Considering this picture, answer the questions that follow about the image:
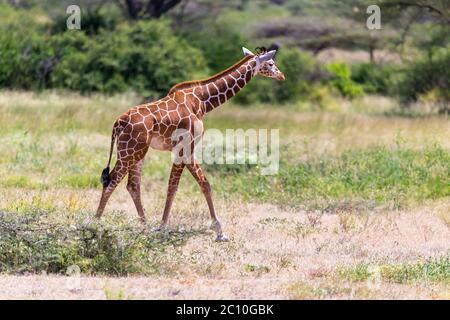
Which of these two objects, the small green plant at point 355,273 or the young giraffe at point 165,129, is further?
the young giraffe at point 165,129

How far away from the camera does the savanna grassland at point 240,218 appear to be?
339 inches

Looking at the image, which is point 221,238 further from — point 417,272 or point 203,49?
point 203,49

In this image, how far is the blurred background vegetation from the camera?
27.1 meters

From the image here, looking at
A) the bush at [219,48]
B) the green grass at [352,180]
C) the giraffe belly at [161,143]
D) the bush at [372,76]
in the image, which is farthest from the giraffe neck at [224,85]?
the bush at [372,76]

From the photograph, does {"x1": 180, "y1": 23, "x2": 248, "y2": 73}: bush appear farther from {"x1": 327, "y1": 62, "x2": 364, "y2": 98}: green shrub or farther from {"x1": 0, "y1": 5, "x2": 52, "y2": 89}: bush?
{"x1": 0, "y1": 5, "x2": 52, "y2": 89}: bush

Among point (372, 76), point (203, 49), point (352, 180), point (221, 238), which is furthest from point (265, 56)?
point (372, 76)

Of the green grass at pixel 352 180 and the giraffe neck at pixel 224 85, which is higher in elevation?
the giraffe neck at pixel 224 85

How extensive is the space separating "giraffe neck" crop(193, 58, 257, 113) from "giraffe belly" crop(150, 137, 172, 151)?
24.0 inches

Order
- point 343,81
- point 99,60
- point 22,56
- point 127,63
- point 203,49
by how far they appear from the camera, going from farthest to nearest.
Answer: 1. point 343,81
2. point 203,49
3. point 127,63
4. point 22,56
5. point 99,60

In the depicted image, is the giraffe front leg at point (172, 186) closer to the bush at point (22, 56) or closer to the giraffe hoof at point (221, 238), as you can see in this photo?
the giraffe hoof at point (221, 238)

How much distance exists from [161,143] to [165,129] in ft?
0.66

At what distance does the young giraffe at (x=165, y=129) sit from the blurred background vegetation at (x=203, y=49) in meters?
14.8

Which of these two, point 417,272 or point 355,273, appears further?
point 417,272

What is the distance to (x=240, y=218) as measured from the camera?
1235 cm
